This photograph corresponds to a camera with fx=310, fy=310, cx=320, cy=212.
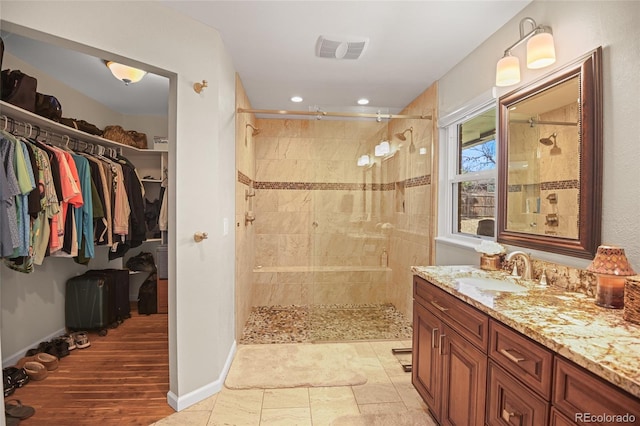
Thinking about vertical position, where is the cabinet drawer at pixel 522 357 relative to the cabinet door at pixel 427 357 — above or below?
above

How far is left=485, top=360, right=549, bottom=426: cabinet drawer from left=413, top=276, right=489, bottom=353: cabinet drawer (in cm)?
12

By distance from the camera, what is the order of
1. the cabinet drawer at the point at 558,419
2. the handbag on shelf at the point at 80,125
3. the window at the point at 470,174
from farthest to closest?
the handbag on shelf at the point at 80,125, the window at the point at 470,174, the cabinet drawer at the point at 558,419

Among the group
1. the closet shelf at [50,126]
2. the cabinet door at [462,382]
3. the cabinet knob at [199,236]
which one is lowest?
the cabinet door at [462,382]

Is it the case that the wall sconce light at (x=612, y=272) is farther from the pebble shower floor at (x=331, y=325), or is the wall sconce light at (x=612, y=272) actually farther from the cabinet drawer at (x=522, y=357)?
the pebble shower floor at (x=331, y=325)

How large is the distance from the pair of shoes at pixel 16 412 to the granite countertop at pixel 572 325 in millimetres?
2563

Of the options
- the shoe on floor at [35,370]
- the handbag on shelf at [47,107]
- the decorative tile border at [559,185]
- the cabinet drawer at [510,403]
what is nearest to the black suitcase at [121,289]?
the shoe on floor at [35,370]

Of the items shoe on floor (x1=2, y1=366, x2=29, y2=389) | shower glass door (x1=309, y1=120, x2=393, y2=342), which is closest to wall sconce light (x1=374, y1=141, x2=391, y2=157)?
shower glass door (x1=309, y1=120, x2=393, y2=342)

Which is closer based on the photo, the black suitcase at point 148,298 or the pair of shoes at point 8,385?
the pair of shoes at point 8,385

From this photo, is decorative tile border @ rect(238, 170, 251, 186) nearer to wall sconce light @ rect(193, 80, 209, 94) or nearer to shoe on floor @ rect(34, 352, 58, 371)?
wall sconce light @ rect(193, 80, 209, 94)

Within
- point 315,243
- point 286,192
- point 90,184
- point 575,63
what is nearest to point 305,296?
point 315,243

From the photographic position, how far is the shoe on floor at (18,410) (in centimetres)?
184

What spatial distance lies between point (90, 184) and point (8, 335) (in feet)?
4.21

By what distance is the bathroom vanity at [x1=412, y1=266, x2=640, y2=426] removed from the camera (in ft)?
2.74

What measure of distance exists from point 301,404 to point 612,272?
5.95ft
